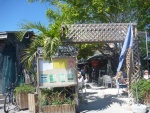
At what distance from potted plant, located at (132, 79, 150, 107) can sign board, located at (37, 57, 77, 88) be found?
7.58 ft

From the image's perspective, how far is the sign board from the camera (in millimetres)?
8383

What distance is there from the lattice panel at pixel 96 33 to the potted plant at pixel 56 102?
221 cm

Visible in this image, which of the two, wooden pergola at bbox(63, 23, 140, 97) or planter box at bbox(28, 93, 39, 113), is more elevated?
wooden pergola at bbox(63, 23, 140, 97)

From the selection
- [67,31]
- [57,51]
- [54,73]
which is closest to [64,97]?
[54,73]

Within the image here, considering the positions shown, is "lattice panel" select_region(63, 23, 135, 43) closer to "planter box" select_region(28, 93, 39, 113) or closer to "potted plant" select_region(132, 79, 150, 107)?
"potted plant" select_region(132, 79, 150, 107)

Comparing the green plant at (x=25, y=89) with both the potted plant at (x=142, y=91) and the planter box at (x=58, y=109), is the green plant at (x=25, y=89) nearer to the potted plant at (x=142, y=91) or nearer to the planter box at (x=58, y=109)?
the planter box at (x=58, y=109)

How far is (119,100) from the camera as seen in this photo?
10445mm

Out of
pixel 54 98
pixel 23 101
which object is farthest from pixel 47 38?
pixel 23 101

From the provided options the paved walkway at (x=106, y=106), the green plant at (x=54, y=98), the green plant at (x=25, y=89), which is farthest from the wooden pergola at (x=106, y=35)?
the green plant at (x=25, y=89)

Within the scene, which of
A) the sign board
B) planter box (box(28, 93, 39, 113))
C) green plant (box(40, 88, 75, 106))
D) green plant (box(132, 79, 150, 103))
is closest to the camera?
green plant (box(40, 88, 75, 106))

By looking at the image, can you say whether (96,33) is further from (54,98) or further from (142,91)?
(54,98)

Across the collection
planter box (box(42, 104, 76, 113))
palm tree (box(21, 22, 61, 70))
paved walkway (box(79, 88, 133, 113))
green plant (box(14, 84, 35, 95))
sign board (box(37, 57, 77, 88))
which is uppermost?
palm tree (box(21, 22, 61, 70))

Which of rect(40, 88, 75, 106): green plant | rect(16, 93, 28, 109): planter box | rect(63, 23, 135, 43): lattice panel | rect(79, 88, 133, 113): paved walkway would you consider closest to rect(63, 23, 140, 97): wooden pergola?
rect(63, 23, 135, 43): lattice panel

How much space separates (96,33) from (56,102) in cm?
325
